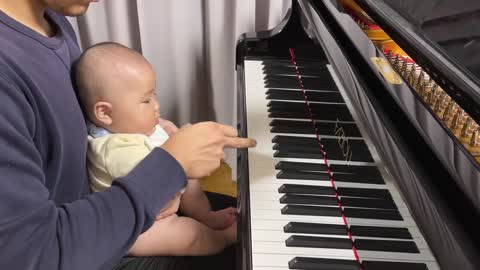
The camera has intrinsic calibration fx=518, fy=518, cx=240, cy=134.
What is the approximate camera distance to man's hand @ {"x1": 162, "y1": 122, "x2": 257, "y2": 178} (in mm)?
899

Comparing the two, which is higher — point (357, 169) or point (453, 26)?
point (453, 26)

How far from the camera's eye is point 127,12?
1.81 metres

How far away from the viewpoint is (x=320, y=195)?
91 cm

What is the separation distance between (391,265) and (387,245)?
34 mm

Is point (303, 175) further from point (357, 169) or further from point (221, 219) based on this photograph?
point (221, 219)

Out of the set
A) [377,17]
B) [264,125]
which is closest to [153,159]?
[264,125]

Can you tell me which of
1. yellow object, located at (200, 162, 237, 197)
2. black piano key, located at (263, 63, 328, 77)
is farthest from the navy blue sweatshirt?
yellow object, located at (200, 162, 237, 197)

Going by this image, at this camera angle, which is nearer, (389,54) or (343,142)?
(343,142)

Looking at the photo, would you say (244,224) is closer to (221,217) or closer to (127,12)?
(221,217)

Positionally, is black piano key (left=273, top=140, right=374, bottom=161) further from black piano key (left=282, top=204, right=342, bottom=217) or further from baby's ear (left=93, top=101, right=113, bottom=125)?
baby's ear (left=93, top=101, right=113, bottom=125)

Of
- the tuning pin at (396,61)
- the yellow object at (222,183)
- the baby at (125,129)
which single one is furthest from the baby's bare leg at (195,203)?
the yellow object at (222,183)

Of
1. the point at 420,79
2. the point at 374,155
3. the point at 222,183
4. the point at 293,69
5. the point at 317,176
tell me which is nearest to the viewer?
the point at 374,155

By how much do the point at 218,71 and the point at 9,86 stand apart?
4.13ft

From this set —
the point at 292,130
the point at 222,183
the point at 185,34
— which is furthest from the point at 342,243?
the point at 222,183
